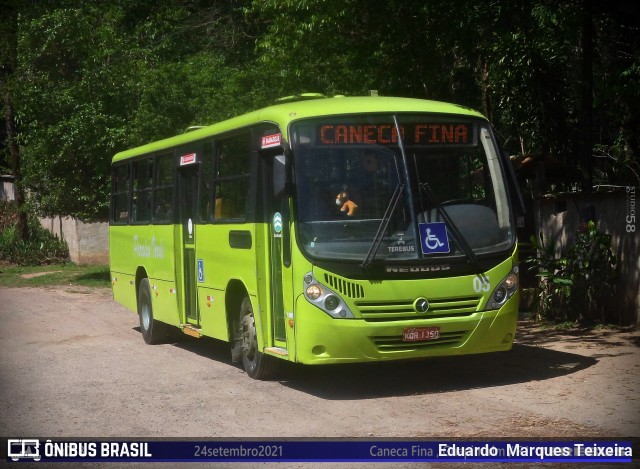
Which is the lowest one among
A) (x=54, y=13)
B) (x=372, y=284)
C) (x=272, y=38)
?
(x=372, y=284)

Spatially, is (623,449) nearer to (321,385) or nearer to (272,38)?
(321,385)

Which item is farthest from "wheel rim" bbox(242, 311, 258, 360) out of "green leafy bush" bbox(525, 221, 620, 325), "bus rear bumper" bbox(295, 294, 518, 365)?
"green leafy bush" bbox(525, 221, 620, 325)

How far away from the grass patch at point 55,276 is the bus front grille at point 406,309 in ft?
56.5

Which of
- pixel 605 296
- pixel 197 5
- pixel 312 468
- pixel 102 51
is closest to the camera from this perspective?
pixel 312 468

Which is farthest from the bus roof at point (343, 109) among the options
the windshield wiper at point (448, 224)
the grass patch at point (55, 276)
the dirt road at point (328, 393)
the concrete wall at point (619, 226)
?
the grass patch at point (55, 276)

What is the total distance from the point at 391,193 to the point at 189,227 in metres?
4.26

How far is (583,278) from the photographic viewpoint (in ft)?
49.3

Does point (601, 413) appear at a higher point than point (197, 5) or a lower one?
lower

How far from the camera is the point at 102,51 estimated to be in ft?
91.9

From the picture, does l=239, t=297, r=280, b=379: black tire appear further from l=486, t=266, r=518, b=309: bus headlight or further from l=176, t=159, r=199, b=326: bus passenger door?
l=486, t=266, r=518, b=309: bus headlight

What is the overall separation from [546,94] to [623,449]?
16.4m

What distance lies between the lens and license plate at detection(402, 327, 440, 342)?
34.1ft

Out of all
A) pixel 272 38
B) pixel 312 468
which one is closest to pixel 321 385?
pixel 312 468

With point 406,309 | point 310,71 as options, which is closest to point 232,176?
point 406,309
